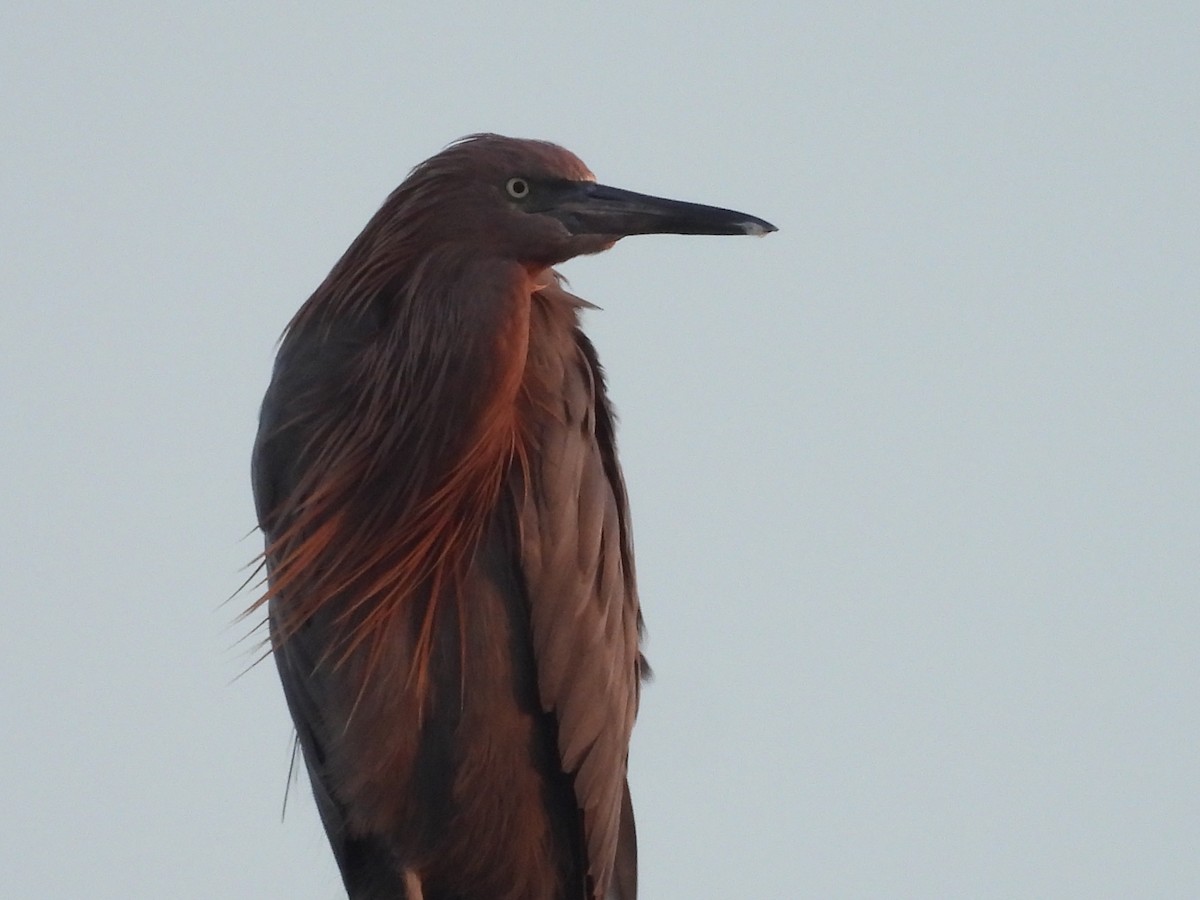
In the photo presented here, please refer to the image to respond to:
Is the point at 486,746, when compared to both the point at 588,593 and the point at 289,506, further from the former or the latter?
the point at 289,506

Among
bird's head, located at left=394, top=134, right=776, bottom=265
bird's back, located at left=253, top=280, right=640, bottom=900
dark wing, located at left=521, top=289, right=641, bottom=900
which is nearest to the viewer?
Result: bird's head, located at left=394, top=134, right=776, bottom=265

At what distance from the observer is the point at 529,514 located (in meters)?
4.70

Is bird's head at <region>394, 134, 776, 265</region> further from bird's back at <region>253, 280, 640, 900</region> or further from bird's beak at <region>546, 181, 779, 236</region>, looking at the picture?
bird's back at <region>253, 280, 640, 900</region>

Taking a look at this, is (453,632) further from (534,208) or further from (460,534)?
(534,208)

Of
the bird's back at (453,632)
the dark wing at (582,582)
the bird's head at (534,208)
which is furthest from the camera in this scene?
the dark wing at (582,582)

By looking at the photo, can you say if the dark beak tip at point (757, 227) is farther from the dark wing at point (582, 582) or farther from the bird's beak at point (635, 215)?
the dark wing at point (582, 582)

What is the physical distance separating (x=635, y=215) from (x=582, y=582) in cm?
100

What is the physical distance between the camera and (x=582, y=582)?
15.8ft

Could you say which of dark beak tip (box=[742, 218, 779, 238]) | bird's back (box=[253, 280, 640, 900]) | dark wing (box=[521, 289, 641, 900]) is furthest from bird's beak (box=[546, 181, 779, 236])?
dark wing (box=[521, 289, 641, 900])

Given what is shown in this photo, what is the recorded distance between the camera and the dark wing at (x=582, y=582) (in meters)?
4.73

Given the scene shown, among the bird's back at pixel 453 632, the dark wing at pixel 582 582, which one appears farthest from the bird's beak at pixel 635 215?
the dark wing at pixel 582 582

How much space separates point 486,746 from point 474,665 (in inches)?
8.9

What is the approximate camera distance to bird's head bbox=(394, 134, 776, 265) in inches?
173

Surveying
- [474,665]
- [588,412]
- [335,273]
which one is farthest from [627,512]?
[335,273]
